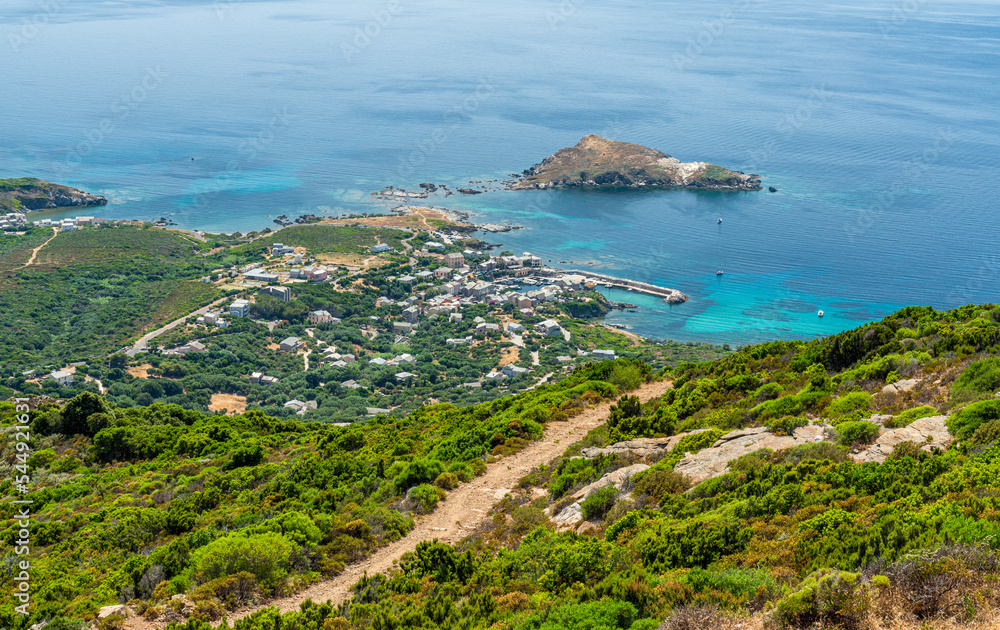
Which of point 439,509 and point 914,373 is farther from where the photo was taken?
point 914,373

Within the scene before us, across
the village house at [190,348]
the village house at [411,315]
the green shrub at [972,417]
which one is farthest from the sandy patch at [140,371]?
the green shrub at [972,417]

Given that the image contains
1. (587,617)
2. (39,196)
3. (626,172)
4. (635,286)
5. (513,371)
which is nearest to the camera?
(587,617)

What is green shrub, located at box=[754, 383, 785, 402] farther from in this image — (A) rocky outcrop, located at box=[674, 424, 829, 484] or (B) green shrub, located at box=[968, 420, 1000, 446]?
(B) green shrub, located at box=[968, 420, 1000, 446]

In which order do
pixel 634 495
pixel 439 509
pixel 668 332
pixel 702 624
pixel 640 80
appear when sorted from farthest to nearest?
pixel 640 80
pixel 668 332
pixel 439 509
pixel 634 495
pixel 702 624

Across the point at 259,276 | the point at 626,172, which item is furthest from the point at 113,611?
the point at 626,172

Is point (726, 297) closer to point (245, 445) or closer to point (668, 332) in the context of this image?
point (668, 332)

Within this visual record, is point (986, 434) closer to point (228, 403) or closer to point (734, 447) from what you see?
point (734, 447)

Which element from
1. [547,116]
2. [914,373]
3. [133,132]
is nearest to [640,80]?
[547,116]
